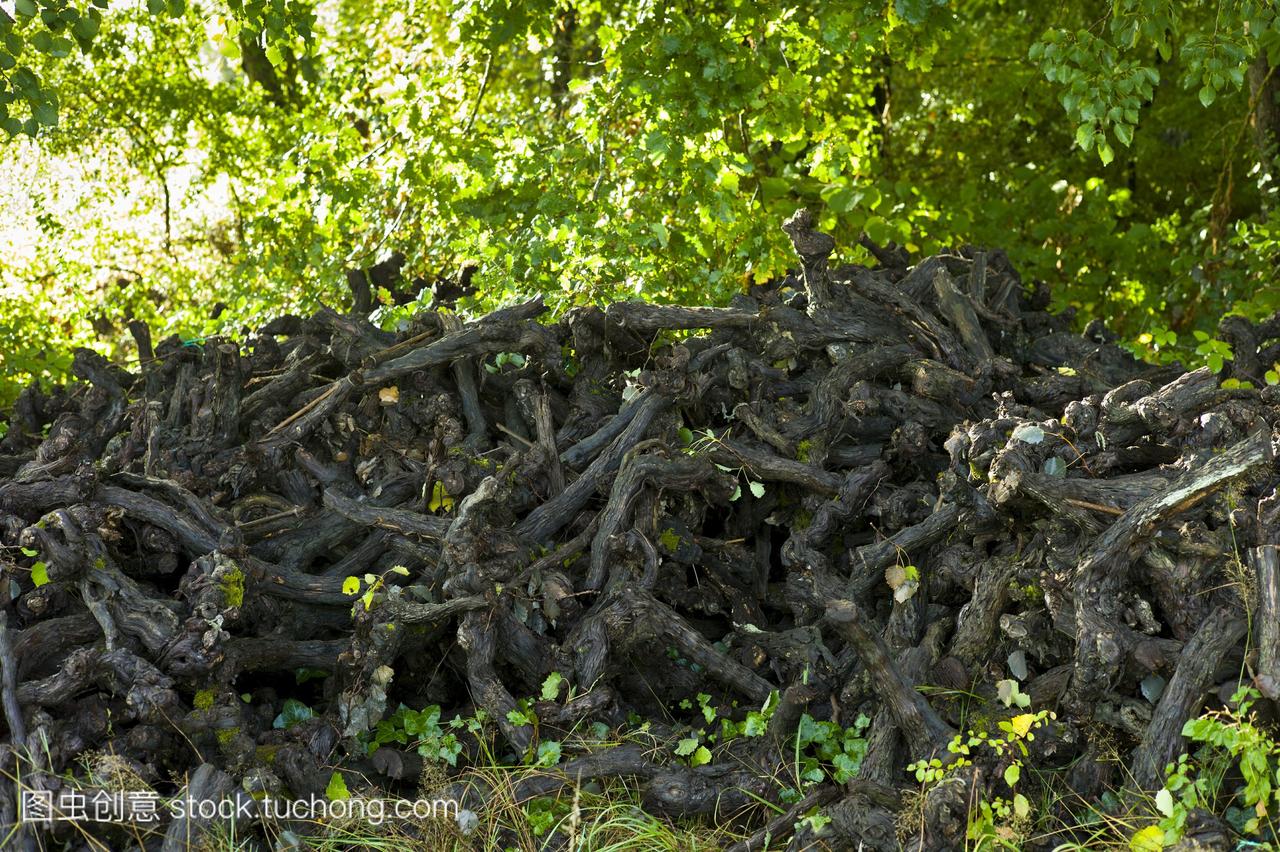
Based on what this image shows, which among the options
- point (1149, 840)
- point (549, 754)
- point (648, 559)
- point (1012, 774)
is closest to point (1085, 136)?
point (648, 559)

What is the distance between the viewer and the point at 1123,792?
274cm

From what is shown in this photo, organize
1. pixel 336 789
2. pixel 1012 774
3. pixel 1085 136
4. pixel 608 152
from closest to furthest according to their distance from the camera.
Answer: pixel 1012 774
pixel 336 789
pixel 1085 136
pixel 608 152

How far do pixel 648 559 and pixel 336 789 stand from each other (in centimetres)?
102

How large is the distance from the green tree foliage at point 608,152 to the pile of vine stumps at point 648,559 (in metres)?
0.82

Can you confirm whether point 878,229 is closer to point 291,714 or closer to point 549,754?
point 549,754

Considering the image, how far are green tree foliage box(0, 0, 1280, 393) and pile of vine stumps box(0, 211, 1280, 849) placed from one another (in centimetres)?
82

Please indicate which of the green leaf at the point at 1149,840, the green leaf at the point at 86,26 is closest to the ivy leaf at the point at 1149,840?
the green leaf at the point at 1149,840

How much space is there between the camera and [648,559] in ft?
11.2

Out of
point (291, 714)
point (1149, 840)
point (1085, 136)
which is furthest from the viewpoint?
point (1085, 136)

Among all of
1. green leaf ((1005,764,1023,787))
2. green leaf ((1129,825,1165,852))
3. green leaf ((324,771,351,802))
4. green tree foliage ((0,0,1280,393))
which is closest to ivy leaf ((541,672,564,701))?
green leaf ((324,771,351,802))

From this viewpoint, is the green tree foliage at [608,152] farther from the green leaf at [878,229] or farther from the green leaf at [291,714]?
the green leaf at [291,714]

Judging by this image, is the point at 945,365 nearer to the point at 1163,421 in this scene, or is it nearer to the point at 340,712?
the point at 1163,421

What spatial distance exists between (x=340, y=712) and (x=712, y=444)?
140 centimetres

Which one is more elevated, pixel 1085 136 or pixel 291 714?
pixel 1085 136
